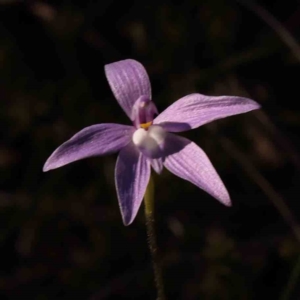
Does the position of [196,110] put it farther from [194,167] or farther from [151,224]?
[151,224]

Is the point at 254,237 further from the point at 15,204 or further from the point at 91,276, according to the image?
the point at 15,204

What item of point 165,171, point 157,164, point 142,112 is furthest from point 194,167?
point 165,171

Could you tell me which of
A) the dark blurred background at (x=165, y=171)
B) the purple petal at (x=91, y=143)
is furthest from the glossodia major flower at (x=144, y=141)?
the dark blurred background at (x=165, y=171)

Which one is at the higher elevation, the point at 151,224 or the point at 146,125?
the point at 146,125

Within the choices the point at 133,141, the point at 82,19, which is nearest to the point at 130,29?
the point at 82,19

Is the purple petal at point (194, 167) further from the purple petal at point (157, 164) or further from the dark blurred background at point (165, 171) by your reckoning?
the dark blurred background at point (165, 171)
